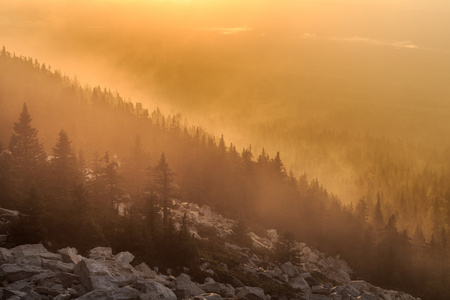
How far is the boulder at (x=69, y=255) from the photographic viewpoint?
3474 centimetres

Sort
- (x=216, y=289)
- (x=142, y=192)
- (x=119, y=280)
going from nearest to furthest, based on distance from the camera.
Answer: (x=119, y=280), (x=216, y=289), (x=142, y=192)

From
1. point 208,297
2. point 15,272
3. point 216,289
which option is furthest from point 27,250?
point 216,289

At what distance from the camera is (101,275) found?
32062mm

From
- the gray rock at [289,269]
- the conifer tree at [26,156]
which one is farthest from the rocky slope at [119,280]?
the conifer tree at [26,156]

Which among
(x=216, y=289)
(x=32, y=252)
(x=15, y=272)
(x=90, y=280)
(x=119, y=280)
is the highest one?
(x=15, y=272)

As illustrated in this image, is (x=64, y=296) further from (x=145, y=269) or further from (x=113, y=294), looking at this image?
(x=145, y=269)

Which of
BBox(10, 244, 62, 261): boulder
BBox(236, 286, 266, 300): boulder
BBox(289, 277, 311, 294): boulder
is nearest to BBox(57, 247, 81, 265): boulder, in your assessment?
BBox(10, 244, 62, 261): boulder

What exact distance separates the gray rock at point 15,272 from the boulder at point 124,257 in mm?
8207

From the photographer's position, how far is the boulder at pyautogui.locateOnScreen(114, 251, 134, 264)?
3884cm

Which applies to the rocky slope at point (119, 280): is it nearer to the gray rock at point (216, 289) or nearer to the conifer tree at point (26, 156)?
the gray rock at point (216, 289)

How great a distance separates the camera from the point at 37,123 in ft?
377

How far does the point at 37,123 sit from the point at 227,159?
48.3 meters

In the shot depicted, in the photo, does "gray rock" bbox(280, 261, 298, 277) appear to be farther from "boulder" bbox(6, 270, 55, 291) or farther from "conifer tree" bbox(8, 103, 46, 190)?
"conifer tree" bbox(8, 103, 46, 190)

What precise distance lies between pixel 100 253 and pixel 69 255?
13.7 feet
